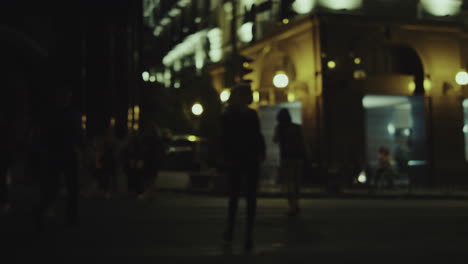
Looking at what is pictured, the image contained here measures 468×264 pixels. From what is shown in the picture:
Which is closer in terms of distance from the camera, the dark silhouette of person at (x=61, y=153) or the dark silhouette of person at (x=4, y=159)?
the dark silhouette of person at (x=61, y=153)

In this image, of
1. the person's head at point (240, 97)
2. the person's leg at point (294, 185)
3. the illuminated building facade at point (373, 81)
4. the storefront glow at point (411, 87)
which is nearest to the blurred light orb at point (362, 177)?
the illuminated building facade at point (373, 81)

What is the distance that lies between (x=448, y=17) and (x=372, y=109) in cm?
502

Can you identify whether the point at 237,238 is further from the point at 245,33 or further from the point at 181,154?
the point at 181,154

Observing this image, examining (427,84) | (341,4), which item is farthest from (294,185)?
(427,84)

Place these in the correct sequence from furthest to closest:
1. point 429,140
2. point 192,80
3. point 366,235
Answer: point 192,80
point 429,140
point 366,235

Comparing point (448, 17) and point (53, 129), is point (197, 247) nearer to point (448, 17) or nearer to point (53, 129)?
point (53, 129)

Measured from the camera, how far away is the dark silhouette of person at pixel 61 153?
369 inches

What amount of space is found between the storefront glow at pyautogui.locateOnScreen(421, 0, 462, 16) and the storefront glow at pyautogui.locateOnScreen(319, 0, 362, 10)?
331cm

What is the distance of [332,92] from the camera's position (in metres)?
26.3

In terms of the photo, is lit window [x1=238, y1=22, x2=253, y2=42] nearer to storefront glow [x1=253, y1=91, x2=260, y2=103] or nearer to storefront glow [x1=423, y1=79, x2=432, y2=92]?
storefront glow [x1=253, y1=91, x2=260, y2=103]

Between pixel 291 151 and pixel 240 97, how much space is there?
4.30 metres

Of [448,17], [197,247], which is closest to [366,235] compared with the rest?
[197,247]

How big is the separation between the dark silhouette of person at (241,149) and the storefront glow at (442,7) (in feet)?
74.0

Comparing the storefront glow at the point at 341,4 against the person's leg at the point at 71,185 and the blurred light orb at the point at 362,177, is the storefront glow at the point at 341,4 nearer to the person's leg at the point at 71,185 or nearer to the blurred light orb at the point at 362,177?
the blurred light orb at the point at 362,177
